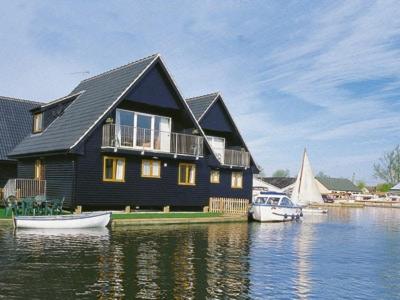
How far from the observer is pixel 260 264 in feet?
58.4

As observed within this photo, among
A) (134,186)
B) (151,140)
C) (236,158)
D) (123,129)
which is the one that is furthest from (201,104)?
(134,186)

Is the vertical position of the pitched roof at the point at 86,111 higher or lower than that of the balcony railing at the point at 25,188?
higher

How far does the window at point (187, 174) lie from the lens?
36384 mm

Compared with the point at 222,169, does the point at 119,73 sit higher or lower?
higher

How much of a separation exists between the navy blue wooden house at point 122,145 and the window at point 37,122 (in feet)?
0.15

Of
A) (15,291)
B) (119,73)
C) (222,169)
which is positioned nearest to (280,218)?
(222,169)

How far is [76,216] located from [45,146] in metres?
8.73

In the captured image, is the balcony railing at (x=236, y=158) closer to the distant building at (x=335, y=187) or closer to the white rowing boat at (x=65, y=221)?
the white rowing boat at (x=65, y=221)

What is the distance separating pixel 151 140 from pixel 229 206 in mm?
9335

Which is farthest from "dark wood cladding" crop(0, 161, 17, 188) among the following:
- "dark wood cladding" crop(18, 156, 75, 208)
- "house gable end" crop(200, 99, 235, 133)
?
"house gable end" crop(200, 99, 235, 133)

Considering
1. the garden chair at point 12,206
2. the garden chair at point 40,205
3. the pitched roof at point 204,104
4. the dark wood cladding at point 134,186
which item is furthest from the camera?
the pitched roof at point 204,104

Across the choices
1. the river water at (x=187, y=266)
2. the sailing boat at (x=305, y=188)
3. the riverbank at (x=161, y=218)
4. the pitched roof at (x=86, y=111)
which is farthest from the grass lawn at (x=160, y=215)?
the sailing boat at (x=305, y=188)

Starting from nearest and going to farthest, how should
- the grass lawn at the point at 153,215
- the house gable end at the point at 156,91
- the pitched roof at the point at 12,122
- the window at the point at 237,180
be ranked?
the grass lawn at the point at 153,215 < the house gable end at the point at 156,91 < the pitched roof at the point at 12,122 < the window at the point at 237,180

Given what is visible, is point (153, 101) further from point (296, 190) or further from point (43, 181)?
point (296, 190)
